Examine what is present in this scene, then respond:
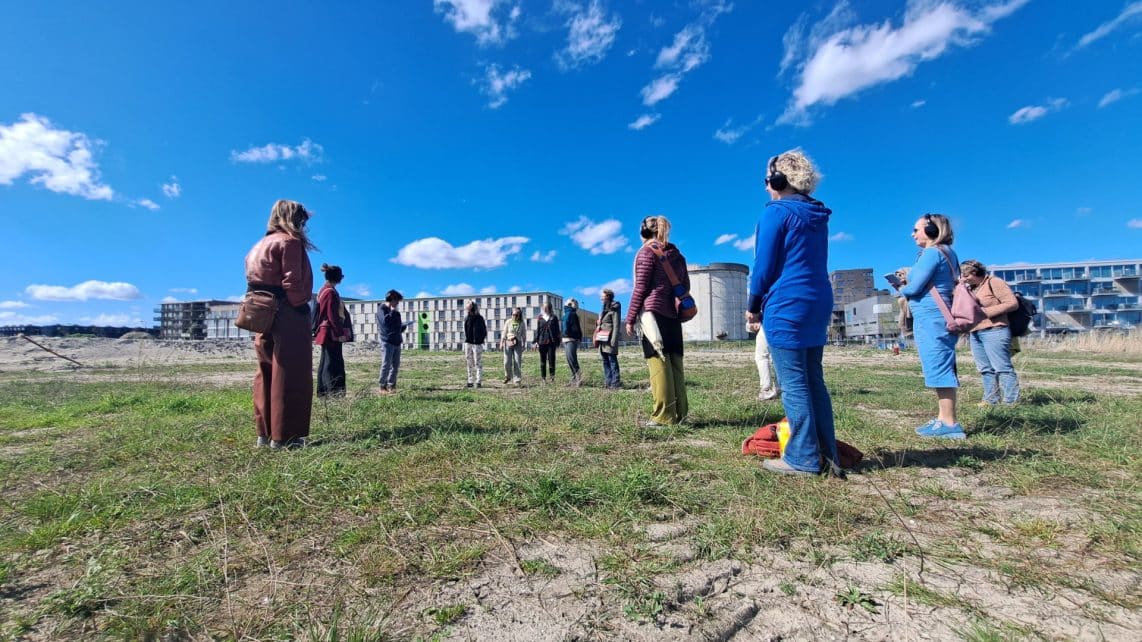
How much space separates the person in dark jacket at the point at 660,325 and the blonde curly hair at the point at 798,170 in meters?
1.38

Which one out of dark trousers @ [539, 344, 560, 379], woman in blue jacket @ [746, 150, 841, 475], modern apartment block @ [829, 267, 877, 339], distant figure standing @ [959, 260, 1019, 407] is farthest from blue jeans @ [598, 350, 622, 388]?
modern apartment block @ [829, 267, 877, 339]

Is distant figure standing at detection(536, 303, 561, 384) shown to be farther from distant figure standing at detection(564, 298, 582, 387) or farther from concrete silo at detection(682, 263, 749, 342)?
concrete silo at detection(682, 263, 749, 342)

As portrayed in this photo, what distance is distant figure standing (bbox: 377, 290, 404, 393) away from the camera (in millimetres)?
8023

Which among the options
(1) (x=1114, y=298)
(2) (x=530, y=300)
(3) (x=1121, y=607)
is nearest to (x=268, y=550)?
(3) (x=1121, y=607)

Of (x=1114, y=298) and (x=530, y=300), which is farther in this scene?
(x=530, y=300)

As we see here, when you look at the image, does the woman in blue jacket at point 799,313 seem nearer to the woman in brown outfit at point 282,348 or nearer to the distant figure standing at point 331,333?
the woman in brown outfit at point 282,348

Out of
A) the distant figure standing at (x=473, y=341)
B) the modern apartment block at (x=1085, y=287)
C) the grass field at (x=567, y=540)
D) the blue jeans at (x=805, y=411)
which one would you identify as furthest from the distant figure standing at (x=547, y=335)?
the modern apartment block at (x=1085, y=287)

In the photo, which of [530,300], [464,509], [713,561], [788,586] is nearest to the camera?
[788,586]

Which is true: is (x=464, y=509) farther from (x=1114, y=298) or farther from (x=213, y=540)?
(x=1114, y=298)

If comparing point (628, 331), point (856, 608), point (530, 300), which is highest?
point (530, 300)

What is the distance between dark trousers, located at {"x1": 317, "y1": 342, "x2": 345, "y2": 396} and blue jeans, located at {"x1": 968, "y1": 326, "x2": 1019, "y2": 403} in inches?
328

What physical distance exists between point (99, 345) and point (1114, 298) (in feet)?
331

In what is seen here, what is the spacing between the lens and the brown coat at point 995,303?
5.57m

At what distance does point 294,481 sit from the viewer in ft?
8.63
